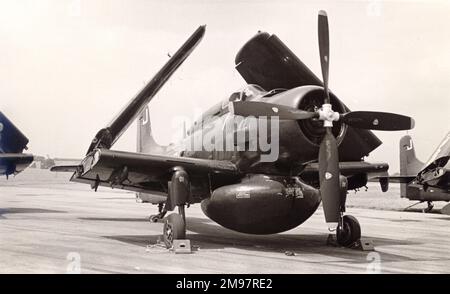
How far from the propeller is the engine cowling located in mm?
995

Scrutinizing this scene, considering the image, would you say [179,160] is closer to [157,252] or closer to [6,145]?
[157,252]

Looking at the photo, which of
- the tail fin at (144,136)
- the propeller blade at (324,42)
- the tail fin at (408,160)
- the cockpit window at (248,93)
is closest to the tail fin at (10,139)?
the tail fin at (144,136)

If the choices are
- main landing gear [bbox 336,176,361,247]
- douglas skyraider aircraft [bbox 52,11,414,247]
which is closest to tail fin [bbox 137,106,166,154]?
douglas skyraider aircraft [bbox 52,11,414,247]

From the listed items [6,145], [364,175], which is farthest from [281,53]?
[6,145]

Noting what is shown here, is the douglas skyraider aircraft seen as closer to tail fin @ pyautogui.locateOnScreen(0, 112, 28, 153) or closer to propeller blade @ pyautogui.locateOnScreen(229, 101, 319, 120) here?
propeller blade @ pyautogui.locateOnScreen(229, 101, 319, 120)

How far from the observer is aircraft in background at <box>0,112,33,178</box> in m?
19.9

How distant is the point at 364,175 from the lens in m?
13.9

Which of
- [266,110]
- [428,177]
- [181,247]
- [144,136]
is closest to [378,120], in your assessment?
[266,110]

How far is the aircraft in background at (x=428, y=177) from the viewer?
23656mm

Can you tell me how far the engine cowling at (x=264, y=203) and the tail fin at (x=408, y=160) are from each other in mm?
19208

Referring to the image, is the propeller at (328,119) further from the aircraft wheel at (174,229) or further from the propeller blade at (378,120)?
the aircraft wheel at (174,229)
